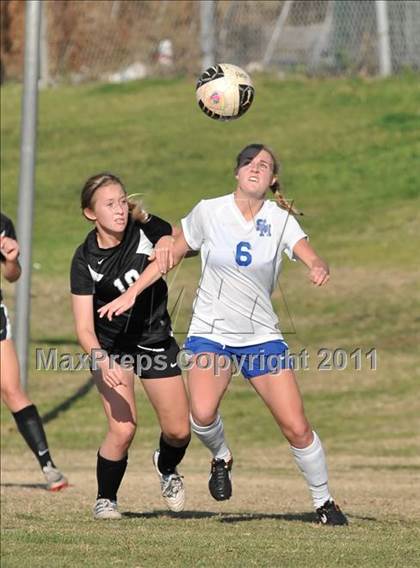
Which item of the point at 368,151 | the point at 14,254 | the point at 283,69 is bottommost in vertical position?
the point at 14,254

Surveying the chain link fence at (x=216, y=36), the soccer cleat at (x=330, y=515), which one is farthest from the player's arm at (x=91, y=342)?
the chain link fence at (x=216, y=36)

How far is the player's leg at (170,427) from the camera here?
952 centimetres

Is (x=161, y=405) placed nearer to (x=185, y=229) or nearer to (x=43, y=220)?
(x=185, y=229)

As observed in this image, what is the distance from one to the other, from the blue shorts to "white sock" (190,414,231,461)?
0.40 meters

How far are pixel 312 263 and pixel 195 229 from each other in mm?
770

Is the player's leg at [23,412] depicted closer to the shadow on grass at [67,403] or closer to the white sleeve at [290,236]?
the white sleeve at [290,236]

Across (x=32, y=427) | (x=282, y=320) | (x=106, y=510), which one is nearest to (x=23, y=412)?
(x=32, y=427)

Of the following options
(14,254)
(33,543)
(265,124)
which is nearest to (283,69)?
Answer: (265,124)

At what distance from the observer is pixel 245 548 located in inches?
328

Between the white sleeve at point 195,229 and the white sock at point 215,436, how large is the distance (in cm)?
107

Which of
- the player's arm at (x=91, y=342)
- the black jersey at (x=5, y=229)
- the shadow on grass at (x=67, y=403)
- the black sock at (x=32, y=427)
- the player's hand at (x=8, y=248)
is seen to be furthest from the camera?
the shadow on grass at (x=67, y=403)

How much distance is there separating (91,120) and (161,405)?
22.1m

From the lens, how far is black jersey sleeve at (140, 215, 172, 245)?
9562 mm

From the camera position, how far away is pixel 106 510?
9.83 meters
